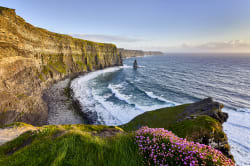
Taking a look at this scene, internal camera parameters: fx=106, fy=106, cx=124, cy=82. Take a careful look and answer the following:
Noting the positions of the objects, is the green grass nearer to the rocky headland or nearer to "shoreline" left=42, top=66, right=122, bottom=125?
the rocky headland

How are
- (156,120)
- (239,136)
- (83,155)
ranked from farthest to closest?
(239,136) → (156,120) → (83,155)

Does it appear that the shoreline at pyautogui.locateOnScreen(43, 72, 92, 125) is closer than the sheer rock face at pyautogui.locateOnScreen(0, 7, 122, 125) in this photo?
No

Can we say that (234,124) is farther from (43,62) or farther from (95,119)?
(43,62)

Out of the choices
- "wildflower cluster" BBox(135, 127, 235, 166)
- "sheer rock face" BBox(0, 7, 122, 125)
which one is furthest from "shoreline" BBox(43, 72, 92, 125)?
"wildflower cluster" BBox(135, 127, 235, 166)

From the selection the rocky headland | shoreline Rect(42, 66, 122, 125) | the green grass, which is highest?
the rocky headland

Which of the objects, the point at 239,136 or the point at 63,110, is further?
the point at 63,110

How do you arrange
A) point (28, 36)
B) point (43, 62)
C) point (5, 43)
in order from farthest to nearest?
point (43, 62) → point (28, 36) → point (5, 43)

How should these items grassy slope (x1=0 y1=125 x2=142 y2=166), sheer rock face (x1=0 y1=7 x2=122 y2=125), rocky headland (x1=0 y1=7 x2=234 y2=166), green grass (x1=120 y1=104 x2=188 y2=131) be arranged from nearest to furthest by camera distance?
1. grassy slope (x1=0 y1=125 x2=142 y2=166)
2. rocky headland (x1=0 y1=7 x2=234 y2=166)
3. green grass (x1=120 y1=104 x2=188 y2=131)
4. sheer rock face (x1=0 y1=7 x2=122 y2=125)

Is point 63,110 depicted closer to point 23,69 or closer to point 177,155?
point 23,69

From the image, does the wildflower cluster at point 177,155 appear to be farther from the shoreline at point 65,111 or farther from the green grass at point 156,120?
the shoreline at point 65,111

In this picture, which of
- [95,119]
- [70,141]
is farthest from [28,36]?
[70,141]

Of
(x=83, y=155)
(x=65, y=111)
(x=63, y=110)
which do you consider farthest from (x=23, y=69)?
(x=83, y=155)

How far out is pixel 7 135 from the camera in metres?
8.77

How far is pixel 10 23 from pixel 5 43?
6578 mm
